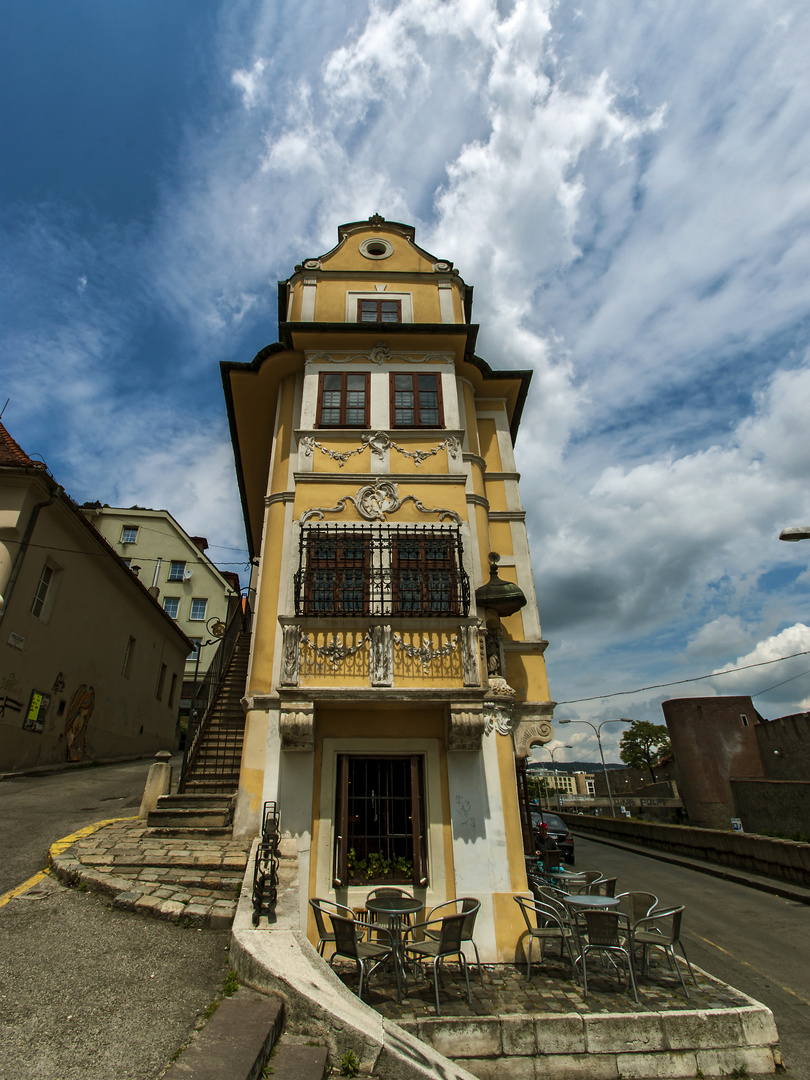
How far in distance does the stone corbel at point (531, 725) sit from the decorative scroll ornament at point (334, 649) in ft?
11.1

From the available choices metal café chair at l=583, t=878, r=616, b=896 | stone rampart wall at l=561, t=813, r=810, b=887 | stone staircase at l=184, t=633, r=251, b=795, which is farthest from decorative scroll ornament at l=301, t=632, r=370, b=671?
stone rampart wall at l=561, t=813, r=810, b=887

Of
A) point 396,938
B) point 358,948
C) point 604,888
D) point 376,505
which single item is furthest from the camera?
point 376,505

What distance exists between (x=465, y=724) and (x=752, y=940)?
24.3 ft

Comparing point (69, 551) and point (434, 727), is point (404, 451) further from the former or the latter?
point (69, 551)

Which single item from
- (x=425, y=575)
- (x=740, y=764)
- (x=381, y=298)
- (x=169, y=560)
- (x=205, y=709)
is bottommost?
(x=740, y=764)

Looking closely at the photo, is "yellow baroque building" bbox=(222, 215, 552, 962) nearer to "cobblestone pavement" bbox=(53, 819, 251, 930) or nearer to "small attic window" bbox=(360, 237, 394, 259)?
"small attic window" bbox=(360, 237, 394, 259)

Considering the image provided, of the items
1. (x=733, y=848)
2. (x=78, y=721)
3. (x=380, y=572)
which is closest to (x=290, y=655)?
(x=380, y=572)

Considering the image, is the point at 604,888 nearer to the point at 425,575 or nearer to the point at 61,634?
the point at 425,575

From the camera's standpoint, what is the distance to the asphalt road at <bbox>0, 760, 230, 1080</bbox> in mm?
3734

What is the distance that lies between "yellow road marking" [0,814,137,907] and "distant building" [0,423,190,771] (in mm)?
8018

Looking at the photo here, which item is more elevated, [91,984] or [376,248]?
[376,248]

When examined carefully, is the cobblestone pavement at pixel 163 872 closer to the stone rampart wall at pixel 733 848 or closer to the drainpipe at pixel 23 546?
the drainpipe at pixel 23 546

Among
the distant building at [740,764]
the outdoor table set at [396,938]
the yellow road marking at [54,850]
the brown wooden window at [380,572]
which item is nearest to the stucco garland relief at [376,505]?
the brown wooden window at [380,572]

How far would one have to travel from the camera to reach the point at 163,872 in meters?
7.48
